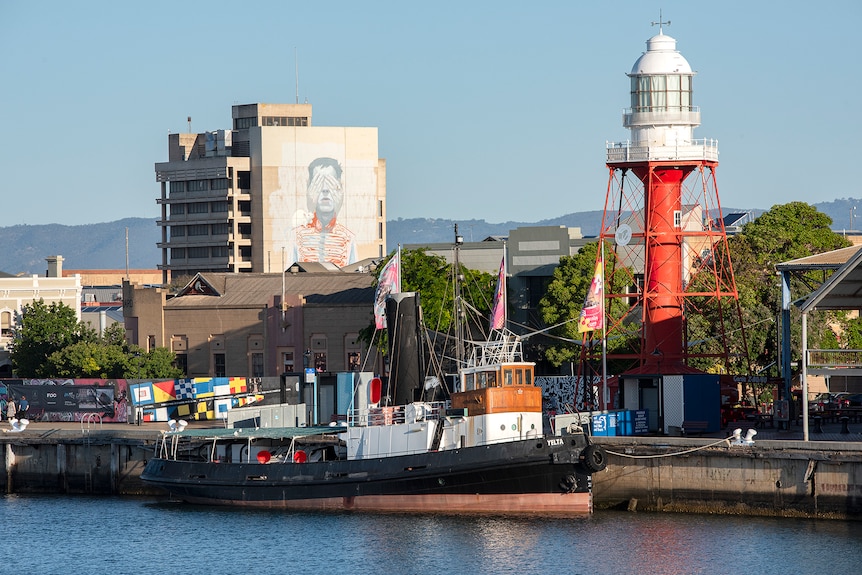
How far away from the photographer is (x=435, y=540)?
173 feet

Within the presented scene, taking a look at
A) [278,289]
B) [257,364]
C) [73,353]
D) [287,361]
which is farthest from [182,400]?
[278,289]

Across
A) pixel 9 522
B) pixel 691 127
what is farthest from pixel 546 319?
pixel 9 522

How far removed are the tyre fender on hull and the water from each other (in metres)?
1.81

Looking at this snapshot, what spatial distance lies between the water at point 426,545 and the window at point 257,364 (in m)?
45.0

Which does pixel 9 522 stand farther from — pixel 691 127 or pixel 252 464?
pixel 691 127

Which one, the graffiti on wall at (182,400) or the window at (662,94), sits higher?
the window at (662,94)

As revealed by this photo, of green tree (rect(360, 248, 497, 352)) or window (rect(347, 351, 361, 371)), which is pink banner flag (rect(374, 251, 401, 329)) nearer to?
green tree (rect(360, 248, 497, 352))

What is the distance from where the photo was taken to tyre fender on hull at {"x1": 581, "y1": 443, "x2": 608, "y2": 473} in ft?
182

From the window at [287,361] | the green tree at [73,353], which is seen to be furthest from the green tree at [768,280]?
the green tree at [73,353]

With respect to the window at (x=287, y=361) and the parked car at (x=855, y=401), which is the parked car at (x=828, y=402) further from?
the window at (x=287, y=361)

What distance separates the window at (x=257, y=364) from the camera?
104938 mm

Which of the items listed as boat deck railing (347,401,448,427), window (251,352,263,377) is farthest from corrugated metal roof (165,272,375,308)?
boat deck railing (347,401,448,427)

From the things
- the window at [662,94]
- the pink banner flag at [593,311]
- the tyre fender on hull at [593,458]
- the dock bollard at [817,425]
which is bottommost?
the tyre fender on hull at [593,458]

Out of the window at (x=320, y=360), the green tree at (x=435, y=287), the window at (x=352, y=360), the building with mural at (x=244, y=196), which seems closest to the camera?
the green tree at (x=435, y=287)
